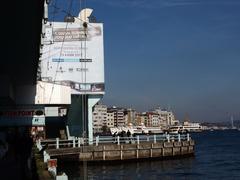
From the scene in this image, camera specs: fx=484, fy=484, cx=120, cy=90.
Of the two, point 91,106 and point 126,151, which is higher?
point 91,106

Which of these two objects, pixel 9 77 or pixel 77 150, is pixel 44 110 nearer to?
pixel 77 150

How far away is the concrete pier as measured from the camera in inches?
1610

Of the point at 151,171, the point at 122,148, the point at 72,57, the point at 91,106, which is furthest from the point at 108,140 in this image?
the point at 72,57

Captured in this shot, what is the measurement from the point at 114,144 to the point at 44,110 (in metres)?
10.0

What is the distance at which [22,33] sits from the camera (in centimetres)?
1878

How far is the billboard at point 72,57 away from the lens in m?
51.2

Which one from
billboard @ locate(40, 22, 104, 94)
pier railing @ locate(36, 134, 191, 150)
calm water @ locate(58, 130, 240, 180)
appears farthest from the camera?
billboard @ locate(40, 22, 104, 94)

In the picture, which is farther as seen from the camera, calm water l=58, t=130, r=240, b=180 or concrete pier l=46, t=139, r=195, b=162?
concrete pier l=46, t=139, r=195, b=162

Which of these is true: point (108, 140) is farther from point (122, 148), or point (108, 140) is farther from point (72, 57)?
point (72, 57)

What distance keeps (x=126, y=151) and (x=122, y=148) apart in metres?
0.58

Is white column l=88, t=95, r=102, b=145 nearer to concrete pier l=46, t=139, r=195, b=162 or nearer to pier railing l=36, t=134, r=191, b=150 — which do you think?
pier railing l=36, t=134, r=191, b=150

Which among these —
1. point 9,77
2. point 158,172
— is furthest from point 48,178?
point 158,172

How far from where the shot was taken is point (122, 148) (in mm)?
44594

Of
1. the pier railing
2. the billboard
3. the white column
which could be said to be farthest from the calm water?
the billboard
